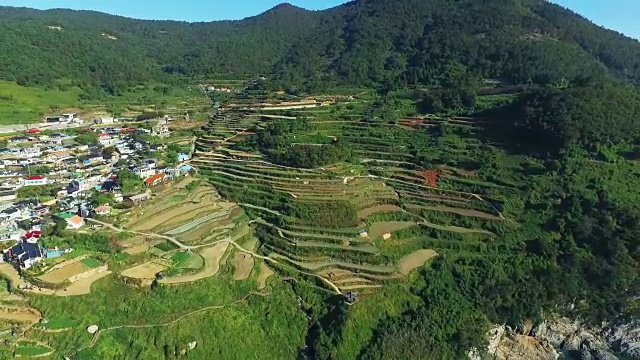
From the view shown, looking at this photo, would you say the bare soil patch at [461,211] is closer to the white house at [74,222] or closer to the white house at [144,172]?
the white house at [144,172]

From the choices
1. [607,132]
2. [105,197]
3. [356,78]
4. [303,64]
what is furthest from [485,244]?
[303,64]

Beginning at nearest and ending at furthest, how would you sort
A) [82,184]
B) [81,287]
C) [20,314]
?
[20,314] → [81,287] → [82,184]

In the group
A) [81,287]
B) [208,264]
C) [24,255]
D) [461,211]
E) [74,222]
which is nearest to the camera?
[81,287]

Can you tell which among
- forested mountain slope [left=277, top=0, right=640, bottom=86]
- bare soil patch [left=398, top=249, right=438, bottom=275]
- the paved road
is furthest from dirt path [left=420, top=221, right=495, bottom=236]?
the paved road

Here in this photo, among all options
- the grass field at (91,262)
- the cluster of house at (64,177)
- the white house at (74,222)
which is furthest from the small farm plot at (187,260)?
the white house at (74,222)

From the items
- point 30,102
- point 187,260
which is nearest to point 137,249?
point 187,260

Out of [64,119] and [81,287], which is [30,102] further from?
[81,287]
